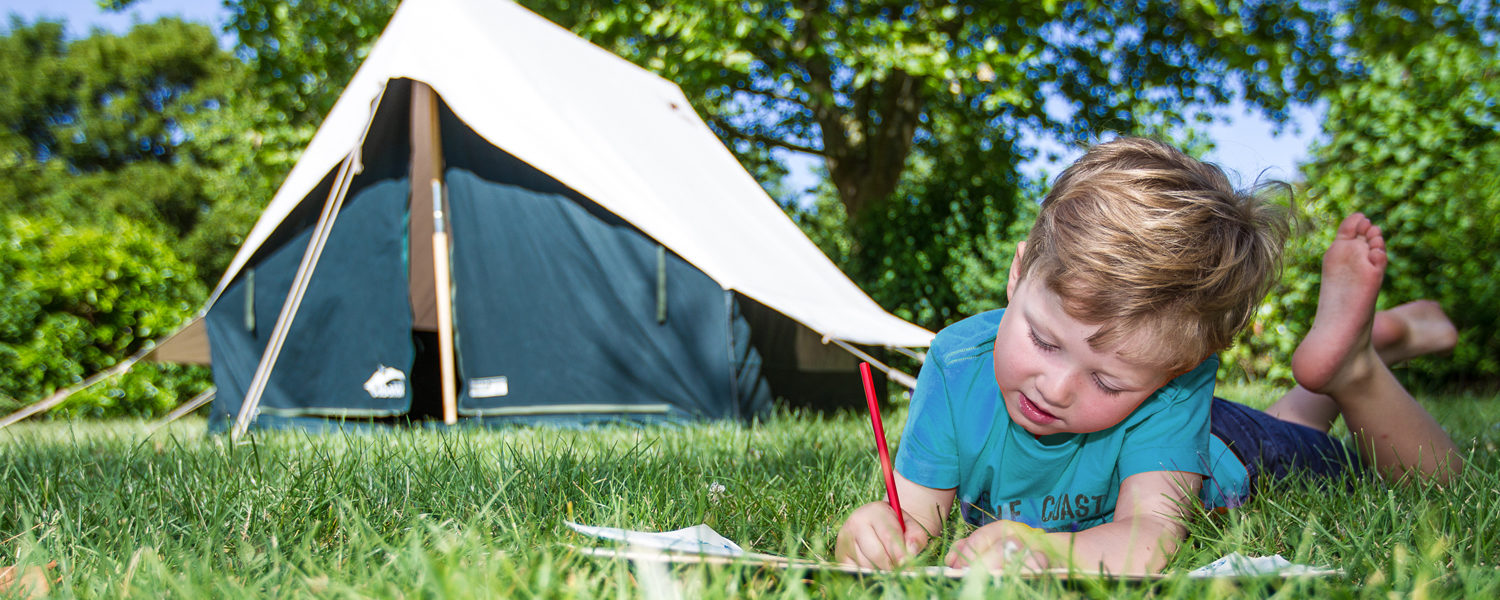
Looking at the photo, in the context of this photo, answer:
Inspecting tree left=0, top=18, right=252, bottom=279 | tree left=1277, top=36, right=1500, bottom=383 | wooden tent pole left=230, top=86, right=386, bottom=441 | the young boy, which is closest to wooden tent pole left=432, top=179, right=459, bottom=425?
wooden tent pole left=230, top=86, right=386, bottom=441

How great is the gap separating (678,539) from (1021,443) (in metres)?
0.57

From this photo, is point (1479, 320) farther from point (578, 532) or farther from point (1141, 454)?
point (578, 532)

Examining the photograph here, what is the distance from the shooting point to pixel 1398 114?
400 cm

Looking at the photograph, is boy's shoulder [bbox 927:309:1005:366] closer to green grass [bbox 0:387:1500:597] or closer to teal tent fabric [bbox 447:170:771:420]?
green grass [bbox 0:387:1500:597]

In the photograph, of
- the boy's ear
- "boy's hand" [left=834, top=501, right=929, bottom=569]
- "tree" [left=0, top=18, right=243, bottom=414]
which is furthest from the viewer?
"tree" [left=0, top=18, right=243, bottom=414]

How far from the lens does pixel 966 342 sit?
1326 millimetres

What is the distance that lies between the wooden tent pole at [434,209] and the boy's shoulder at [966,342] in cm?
234

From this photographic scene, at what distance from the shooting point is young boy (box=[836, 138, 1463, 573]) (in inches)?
40.8

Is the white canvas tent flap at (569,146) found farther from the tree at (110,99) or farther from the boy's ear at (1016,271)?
the tree at (110,99)

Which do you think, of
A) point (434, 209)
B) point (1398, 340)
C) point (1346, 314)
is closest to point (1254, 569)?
point (1346, 314)

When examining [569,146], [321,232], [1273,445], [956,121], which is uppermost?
[956,121]

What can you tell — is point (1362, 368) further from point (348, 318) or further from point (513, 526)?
point (348, 318)

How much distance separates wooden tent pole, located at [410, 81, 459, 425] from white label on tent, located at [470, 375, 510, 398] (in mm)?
79

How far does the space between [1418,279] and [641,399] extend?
356cm
